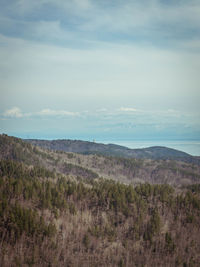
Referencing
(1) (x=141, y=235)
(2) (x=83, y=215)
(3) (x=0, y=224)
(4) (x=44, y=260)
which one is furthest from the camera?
(2) (x=83, y=215)

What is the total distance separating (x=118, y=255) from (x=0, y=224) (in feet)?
32.4

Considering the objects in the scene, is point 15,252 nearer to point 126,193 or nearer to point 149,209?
point 149,209

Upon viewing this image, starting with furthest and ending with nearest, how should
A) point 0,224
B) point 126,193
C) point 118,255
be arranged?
1. point 126,193
2. point 0,224
3. point 118,255

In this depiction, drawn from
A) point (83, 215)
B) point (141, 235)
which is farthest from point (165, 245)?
point (83, 215)

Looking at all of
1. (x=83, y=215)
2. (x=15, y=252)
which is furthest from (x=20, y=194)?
(x=15, y=252)

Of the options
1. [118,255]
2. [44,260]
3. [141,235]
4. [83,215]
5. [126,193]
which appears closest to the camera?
[44,260]

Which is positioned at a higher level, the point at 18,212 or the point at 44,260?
the point at 18,212

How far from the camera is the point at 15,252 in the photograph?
53.2 feet

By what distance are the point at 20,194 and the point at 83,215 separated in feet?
28.5

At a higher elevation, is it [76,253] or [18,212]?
[18,212]

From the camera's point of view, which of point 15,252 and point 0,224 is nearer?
point 15,252

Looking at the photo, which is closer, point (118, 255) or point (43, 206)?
point (118, 255)

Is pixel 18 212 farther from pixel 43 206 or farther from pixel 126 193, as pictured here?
pixel 126 193

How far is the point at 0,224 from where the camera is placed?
18953 millimetres
